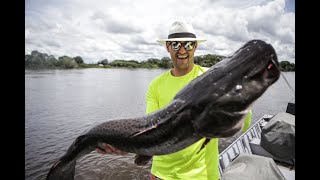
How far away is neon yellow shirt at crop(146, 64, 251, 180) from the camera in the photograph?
9.68 feet

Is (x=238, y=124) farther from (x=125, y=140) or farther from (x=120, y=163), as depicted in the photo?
(x=120, y=163)

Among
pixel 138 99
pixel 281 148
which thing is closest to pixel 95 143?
pixel 281 148

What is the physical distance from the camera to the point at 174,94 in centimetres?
303

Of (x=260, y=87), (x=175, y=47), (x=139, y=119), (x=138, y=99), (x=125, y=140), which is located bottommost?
(x=138, y=99)

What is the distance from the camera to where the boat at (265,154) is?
5.00m

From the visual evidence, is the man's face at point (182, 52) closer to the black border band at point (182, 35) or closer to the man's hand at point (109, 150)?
the black border band at point (182, 35)

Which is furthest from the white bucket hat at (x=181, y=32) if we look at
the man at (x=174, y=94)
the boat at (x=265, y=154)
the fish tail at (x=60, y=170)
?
the boat at (x=265, y=154)

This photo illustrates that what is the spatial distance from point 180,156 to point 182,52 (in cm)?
112

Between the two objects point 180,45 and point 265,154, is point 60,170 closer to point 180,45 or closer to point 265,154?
point 180,45

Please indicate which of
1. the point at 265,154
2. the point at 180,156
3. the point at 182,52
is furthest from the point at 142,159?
the point at 265,154

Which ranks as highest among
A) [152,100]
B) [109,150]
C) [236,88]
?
[236,88]
